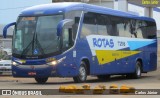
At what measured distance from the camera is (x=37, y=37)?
20.8 m

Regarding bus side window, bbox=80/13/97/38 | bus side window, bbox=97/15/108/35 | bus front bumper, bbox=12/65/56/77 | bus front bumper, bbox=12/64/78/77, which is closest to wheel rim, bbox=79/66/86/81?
bus front bumper, bbox=12/64/78/77

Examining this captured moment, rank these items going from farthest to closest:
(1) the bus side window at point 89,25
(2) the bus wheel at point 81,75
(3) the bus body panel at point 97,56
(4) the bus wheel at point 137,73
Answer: (4) the bus wheel at point 137,73, (1) the bus side window at point 89,25, (2) the bus wheel at point 81,75, (3) the bus body panel at point 97,56

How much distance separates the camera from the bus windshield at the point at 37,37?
20516 millimetres

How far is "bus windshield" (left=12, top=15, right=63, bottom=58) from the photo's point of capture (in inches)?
808

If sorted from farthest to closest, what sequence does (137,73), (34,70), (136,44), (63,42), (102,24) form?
(137,73)
(136,44)
(102,24)
(34,70)
(63,42)

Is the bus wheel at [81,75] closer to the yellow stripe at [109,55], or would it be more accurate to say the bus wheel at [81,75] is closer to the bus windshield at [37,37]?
the yellow stripe at [109,55]

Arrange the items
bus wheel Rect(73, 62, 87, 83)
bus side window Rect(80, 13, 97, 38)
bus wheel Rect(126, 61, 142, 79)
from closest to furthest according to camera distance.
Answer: bus wheel Rect(73, 62, 87, 83) < bus side window Rect(80, 13, 97, 38) < bus wheel Rect(126, 61, 142, 79)

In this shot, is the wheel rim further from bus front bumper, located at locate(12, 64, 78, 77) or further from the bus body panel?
bus front bumper, located at locate(12, 64, 78, 77)

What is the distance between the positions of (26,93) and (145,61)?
15310 millimetres

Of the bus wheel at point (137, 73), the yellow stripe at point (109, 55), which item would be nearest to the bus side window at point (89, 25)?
the yellow stripe at point (109, 55)

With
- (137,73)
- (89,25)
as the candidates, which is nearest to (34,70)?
(89,25)

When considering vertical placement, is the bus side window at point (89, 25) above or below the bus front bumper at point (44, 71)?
Result: above

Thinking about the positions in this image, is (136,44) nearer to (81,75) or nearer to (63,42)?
(81,75)

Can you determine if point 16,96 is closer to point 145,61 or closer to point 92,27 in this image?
point 92,27
